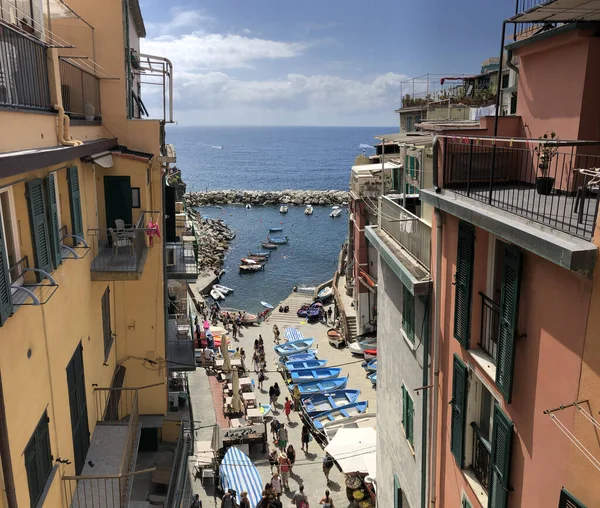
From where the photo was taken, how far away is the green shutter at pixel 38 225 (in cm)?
799

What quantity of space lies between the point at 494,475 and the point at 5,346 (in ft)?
23.6

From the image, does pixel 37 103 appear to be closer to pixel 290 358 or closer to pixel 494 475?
pixel 494 475

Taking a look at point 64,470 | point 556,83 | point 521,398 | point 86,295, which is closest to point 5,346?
point 64,470

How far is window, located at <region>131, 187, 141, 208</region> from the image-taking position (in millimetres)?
14254

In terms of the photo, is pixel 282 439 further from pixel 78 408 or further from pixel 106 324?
pixel 78 408

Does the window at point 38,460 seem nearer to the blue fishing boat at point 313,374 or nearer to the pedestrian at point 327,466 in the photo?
the pedestrian at point 327,466

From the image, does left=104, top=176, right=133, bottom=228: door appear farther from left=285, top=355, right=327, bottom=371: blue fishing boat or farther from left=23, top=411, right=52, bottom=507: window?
left=285, top=355, right=327, bottom=371: blue fishing boat

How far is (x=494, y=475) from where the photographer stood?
7914 mm

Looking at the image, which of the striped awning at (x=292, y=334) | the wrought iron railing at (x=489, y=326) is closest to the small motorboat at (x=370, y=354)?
the striped awning at (x=292, y=334)

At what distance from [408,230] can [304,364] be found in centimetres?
2186

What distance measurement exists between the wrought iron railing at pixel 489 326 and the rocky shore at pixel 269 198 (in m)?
111

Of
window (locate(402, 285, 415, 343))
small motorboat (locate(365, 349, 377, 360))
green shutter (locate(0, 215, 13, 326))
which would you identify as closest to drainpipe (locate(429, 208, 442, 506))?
window (locate(402, 285, 415, 343))

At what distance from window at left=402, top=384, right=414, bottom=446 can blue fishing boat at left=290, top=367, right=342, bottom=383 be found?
59.2 ft

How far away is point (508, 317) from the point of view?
23.6 ft
